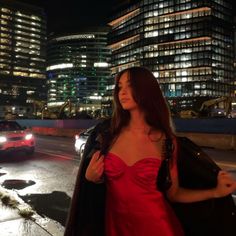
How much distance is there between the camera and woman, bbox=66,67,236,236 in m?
2.09

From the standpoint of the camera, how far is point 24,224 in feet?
Result: 18.8

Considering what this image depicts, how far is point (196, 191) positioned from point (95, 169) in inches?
22.3

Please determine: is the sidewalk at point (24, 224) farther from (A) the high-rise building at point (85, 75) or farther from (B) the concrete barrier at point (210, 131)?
(A) the high-rise building at point (85, 75)

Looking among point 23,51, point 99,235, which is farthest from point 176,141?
point 23,51

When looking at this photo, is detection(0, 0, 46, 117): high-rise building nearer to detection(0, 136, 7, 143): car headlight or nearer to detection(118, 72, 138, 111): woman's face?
detection(0, 136, 7, 143): car headlight

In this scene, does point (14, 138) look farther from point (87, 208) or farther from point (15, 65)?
point (15, 65)

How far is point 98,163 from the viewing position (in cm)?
215

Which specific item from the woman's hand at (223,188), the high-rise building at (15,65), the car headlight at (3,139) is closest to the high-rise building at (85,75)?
the high-rise building at (15,65)

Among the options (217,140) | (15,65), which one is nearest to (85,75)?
(15,65)

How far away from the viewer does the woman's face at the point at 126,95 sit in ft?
7.68

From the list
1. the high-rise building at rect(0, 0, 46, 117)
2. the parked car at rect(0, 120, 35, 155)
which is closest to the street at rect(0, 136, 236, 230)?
the parked car at rect(0, 120, 35, 155)

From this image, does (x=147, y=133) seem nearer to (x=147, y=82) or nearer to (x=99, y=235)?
(x=147, y=82)

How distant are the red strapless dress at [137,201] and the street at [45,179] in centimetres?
421

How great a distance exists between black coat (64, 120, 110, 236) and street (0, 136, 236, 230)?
13.4 ft
